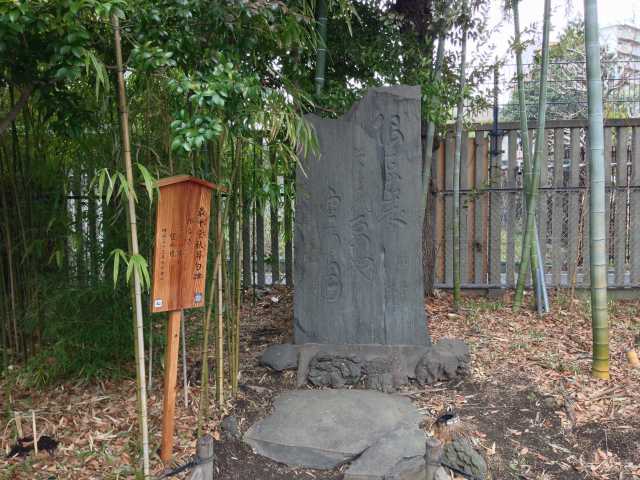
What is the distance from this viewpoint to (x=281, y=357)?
363cm

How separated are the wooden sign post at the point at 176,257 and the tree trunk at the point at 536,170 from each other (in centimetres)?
303

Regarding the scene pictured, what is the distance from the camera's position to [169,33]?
2.32 metres

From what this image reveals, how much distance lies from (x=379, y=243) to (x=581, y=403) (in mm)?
1530

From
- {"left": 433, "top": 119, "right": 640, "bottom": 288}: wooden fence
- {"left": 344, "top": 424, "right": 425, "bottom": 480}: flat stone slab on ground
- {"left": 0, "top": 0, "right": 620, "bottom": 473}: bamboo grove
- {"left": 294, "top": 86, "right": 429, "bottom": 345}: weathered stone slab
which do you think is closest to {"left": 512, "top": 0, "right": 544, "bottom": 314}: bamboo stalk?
{"left": 0, "top": 0, "right": 620, "bottom": 473}: bamboo grove

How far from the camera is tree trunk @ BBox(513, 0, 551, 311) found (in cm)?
428

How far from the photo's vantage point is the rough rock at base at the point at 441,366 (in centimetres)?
352

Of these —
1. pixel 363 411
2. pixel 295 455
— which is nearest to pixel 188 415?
pixel 295 455

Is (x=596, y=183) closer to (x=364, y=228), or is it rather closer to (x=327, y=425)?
(x=364, y=228)

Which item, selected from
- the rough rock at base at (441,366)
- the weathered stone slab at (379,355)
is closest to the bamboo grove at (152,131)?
the weathered stone slab at (379,355)

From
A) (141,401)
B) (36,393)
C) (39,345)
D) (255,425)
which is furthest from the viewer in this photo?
(39,345)

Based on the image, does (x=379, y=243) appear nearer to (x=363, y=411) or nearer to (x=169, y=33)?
(x=363, y=411)

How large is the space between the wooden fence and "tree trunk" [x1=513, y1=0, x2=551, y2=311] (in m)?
0.46

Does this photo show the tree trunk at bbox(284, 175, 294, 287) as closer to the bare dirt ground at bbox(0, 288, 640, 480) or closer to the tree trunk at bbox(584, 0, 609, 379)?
the bare dirt ground at bbox(0, 288, 640, 480)

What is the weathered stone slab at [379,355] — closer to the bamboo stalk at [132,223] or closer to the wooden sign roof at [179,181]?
the bamboo stalk at [132,223]
